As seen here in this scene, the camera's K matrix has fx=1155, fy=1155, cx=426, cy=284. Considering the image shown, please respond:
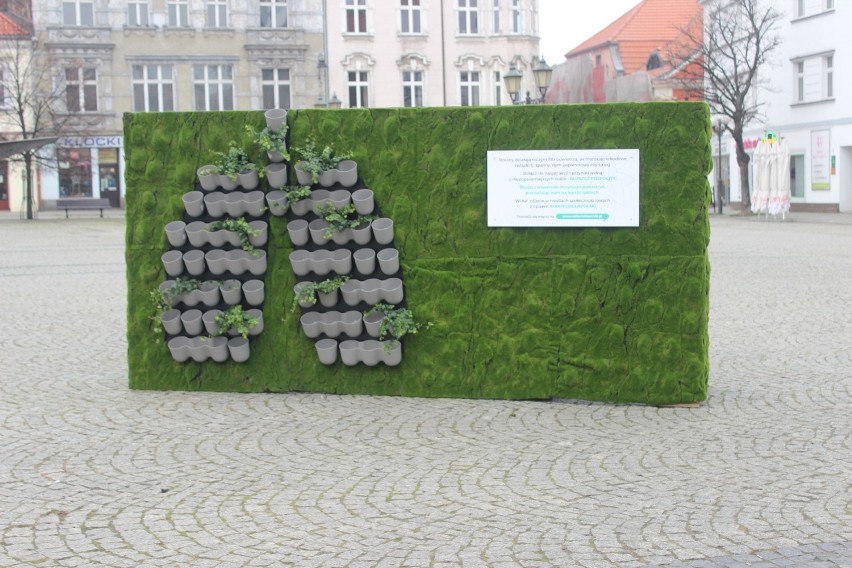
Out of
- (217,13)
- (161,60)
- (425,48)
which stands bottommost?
(161,60)

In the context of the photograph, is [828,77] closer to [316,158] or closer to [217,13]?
[217,13]

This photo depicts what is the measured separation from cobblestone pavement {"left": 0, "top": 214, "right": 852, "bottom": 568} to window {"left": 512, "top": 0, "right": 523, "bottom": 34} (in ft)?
168

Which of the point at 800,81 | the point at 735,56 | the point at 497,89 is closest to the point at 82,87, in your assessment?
the point at 497,89

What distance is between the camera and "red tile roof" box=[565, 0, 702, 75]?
64.9 metres

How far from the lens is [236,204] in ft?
27.6

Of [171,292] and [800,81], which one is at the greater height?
[800,81]

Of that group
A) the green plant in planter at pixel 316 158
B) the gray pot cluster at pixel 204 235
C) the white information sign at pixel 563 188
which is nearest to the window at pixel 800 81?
the white information sign at pixel 563 188

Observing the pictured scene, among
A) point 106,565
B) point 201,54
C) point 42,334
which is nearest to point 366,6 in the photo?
point 201,54

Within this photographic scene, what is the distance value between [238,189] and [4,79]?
48039 millimetres

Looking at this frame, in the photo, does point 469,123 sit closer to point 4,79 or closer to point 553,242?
point 553,242

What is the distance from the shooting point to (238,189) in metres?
8.52

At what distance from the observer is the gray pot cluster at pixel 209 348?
8555mm

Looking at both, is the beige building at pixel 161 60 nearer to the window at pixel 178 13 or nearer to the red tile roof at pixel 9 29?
the window at pixel 178 13

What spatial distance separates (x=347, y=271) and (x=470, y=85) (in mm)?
52325
